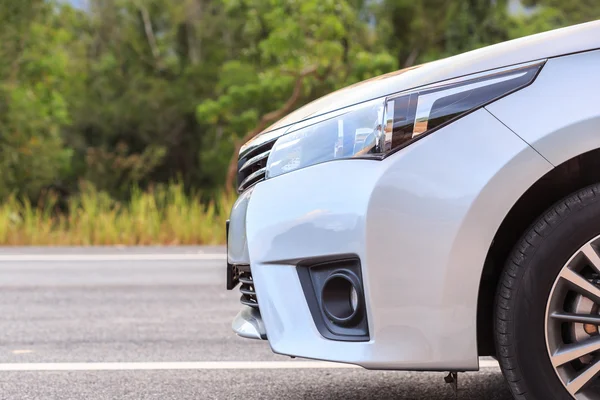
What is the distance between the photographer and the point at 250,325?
3100 mm

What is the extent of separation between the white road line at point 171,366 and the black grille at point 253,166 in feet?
3.77

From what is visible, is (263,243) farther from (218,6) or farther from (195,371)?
(218,6)

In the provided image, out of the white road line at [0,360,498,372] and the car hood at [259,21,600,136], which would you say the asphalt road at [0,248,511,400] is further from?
the car hood at [259,21,600,136]

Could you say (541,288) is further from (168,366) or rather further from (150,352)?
(150,352)

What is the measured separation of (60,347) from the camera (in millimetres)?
4699

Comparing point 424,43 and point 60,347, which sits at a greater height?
point 424,43

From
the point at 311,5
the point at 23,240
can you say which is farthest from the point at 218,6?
the point at 23,240

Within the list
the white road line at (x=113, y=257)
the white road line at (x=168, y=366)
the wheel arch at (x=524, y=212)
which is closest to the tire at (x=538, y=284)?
the wheel arch at (x=524, y=212)

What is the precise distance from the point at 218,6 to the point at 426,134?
43.8m

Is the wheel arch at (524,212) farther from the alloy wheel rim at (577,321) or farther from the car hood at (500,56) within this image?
the car hood at (500,56)

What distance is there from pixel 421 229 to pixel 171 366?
2.00 metres

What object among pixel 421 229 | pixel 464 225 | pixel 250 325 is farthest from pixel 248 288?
pixel 464 225

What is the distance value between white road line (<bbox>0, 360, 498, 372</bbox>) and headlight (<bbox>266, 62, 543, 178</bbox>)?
154cm

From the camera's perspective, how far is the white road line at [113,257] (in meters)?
9.12
